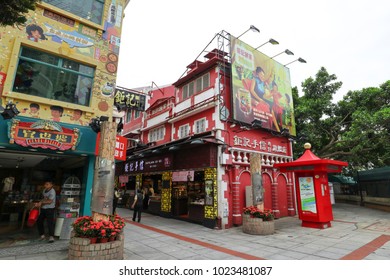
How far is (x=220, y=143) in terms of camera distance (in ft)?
41.4

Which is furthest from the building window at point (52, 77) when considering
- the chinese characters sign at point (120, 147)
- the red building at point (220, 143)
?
the red building at point (220, 143)

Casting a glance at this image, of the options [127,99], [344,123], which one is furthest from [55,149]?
[344,123]

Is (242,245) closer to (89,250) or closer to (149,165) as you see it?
(89,250)

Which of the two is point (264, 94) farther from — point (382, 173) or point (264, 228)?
point (382, 173)

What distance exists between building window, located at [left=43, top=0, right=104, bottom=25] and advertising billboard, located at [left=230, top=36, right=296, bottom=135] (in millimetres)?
7269

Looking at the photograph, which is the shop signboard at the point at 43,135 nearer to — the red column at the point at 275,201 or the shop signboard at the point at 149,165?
the shop signboard at the point at 149,165

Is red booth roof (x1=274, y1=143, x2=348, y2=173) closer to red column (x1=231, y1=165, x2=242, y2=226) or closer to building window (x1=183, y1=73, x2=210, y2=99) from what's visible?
red column (x1=231, y1=165, x2=242, y2=226)

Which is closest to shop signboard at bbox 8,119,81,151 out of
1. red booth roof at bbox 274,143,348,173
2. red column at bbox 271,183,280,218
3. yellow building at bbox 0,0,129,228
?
yellow building at bbox 0,0,129,228

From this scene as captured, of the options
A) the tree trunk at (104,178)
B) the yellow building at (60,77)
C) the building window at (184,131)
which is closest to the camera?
the tree trunk at (104,178)

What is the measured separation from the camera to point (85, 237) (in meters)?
5.79

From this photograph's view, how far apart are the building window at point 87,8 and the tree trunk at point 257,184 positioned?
368 inches

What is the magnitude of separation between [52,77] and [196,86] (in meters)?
9.40

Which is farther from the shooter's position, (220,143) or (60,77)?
(220,143)

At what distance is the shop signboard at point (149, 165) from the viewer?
15941 millimetres
